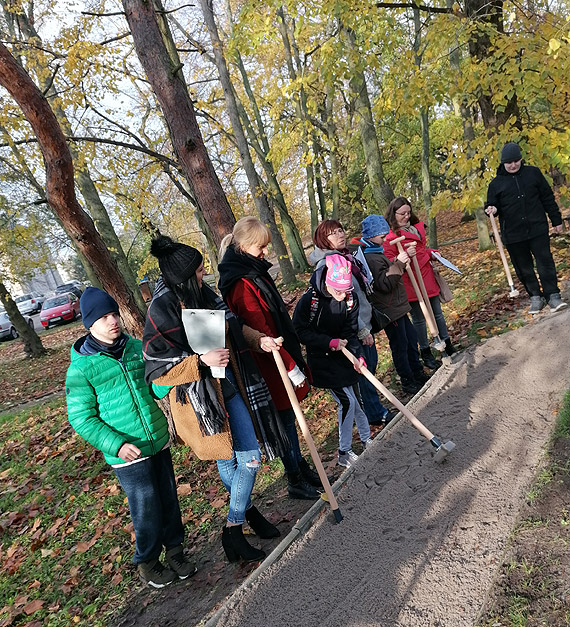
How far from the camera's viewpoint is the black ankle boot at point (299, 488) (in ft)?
12.6

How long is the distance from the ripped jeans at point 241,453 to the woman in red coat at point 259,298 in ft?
1.42

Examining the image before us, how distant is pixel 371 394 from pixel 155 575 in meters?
2.43

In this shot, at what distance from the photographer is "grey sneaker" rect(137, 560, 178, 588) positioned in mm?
3336

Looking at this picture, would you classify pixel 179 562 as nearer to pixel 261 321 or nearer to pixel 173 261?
pixel 261 321

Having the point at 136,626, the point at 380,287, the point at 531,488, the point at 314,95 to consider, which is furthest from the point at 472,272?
the point at 314,95

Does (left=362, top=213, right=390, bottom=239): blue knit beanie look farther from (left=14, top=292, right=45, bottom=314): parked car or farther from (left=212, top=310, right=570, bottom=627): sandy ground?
(left=14, top=292, right=45, bottom=314): parked car

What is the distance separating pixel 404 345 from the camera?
496 centimetres

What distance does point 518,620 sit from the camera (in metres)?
2.16

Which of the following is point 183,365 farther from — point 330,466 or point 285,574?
point 330,466

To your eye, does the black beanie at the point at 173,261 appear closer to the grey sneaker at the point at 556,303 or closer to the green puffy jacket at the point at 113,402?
the green puffy jacket at the point at 113,402

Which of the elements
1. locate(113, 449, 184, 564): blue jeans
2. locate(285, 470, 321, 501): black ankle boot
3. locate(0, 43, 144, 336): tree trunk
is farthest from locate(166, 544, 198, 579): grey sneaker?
locate(0, 43, 144, 336): tree trunk

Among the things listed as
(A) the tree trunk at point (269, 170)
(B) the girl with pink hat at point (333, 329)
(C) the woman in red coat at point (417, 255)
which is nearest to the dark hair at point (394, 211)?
(C) the woman in red coat at point (417, 255)

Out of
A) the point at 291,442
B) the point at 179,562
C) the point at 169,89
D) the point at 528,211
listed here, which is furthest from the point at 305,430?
the point at 528,211

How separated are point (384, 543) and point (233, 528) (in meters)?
1.01
